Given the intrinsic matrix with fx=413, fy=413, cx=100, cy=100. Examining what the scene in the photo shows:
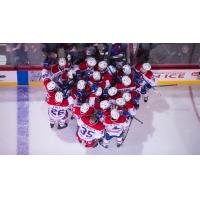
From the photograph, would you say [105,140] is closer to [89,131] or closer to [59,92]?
[89,131]

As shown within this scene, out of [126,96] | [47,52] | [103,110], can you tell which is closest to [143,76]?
[126,96]

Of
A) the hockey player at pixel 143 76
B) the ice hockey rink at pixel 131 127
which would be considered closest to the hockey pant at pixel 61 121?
the ice hockey rink at pixel 131 127

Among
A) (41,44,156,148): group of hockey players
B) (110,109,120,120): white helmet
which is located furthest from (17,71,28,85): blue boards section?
(110,109,120,120): white helmet

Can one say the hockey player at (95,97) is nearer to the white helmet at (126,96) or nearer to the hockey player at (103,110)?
the hockey player at (103,110)

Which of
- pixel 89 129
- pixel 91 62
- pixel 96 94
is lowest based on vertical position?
pixel 89 129

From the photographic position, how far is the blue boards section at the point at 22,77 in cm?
526

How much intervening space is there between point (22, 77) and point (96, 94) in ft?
4.28

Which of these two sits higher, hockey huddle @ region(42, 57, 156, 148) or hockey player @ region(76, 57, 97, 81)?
hockey player @ region(76, 57, 97, 81)

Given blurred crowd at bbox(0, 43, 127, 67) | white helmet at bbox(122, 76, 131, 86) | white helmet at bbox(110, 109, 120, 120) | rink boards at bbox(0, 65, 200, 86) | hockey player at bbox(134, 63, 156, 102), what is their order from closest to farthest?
white helmet at bbox(110, 109, 120, 120)
white helmet at bbox(122, 76, 131, 86)
hockey player at bbox(134, 63, 156, 102)
blurred crowd at bbox(0, 43, 127, 67)
rink boards at bbox(0, 65, 200, 86)

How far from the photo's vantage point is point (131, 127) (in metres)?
5.08

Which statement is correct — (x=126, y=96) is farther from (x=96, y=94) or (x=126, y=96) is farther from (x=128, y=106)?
(x=96, y=94)

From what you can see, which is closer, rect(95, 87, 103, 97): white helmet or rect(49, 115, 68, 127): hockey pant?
rect(95, 87, 103, 97): white helmet

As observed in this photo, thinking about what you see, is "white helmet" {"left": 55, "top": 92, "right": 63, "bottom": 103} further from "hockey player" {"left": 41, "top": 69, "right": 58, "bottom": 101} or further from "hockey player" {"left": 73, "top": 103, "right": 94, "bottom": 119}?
"hockey player" {"left": 73, "top": 103, "right": 94, "bottom": 119}

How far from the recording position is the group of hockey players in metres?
4.33
